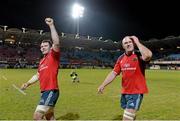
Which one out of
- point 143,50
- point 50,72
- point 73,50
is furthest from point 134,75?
point 73,50

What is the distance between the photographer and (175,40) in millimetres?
90625

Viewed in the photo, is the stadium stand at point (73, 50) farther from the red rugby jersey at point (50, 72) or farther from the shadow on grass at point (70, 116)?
the red rugby jersey at point (50, 72)

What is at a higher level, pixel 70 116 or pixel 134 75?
pixel 134 75

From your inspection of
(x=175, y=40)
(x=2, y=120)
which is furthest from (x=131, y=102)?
(x=175, y=40)

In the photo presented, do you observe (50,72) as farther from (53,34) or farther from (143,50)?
(143,50)

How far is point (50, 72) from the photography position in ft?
27.2

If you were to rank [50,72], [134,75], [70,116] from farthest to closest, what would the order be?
[70,116] → [50,72] → [134,75]

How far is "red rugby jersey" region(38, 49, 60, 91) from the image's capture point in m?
8.24

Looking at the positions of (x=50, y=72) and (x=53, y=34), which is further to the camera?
(x=50, y=72)

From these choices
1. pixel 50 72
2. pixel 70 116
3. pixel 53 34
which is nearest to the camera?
pixel 53 34

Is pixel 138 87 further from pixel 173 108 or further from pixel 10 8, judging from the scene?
pixel 10 8

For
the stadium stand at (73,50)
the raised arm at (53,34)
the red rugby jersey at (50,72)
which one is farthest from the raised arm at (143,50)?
the stadium stand at (73,50)

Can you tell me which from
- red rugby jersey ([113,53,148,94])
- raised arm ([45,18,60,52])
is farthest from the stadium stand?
red rugby jersey ([113,53,148,94])

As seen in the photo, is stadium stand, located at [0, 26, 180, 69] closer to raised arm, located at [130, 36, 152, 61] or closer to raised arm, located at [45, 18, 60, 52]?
raised arm, located at [45, 18, 60, 52]
